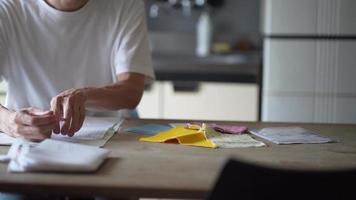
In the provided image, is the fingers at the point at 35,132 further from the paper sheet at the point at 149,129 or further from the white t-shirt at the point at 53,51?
the white t-shirt at the point at 53,51

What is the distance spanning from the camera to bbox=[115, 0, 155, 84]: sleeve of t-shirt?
165 cm

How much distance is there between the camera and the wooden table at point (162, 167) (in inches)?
35.8

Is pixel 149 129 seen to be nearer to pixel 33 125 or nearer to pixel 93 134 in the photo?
pixel 93 134

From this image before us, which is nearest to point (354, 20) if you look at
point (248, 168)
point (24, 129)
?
point (24, 129)

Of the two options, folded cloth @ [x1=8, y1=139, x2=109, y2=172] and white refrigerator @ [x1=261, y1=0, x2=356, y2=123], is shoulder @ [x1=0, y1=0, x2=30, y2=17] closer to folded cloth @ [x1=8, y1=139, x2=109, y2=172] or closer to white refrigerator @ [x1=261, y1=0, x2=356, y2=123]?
folded cloth @ [x1=8, y1=139, x2=109, y2=172]

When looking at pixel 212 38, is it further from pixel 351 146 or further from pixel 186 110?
pixel 351 146

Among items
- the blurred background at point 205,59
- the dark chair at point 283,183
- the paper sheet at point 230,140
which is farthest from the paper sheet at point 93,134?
the blurred background at point 205,59

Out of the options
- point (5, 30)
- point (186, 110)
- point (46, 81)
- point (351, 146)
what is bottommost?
point (186, 110)

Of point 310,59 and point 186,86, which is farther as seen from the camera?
point 186,86

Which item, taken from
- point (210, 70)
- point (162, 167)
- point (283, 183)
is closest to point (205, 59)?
point (210, 70)

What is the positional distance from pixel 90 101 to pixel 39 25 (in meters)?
0.39

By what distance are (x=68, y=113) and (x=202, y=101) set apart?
6.22ft

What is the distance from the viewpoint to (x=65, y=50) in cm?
167

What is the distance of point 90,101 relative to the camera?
4.72 ft
